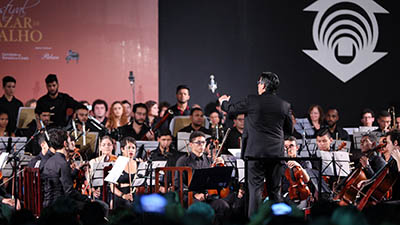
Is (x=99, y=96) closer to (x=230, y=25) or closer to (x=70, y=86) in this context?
(x=70, y=86)

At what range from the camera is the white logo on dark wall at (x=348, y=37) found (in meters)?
10.0

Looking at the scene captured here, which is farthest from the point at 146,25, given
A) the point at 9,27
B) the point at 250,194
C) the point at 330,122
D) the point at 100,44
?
the point at 250,194

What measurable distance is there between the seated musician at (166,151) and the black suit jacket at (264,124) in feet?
7.02

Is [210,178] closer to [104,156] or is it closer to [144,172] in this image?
[144,172]

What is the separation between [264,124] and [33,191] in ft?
7.29

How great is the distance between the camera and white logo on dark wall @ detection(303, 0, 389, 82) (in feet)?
32.8

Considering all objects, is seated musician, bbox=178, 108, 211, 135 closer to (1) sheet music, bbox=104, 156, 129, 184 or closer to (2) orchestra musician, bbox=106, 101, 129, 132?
(2) orchestra musician, bbox=106, 101, 129, 132

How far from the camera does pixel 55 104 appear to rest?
26.4ft

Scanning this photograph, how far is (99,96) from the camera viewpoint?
921 cm

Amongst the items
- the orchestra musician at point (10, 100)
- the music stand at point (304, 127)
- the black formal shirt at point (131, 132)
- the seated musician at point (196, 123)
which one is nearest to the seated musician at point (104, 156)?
the black formal shirt at point (131, 132)

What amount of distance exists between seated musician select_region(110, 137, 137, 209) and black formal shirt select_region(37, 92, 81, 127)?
1.69 metres

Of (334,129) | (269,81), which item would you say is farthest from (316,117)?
(269,81)

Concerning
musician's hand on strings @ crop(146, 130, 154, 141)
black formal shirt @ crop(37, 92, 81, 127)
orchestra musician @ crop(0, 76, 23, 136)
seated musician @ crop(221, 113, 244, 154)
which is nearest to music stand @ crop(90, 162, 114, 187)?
musician's hand on strings @ crop(146, 130, 154, 141)

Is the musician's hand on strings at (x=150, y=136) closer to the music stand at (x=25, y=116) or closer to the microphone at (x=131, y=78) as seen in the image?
the music stand at (x=25, y=116)
